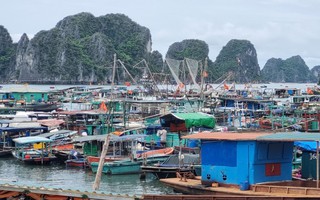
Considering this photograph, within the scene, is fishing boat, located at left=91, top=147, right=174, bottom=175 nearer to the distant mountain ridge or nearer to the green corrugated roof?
the green corrugated roof

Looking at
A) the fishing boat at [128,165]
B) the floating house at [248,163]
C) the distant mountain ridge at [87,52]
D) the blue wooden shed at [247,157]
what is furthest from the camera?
the distant mountain ridge at [87,52]

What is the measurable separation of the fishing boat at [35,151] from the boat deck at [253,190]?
1263 cm

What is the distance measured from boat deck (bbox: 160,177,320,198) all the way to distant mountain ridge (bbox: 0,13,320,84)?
98336mm

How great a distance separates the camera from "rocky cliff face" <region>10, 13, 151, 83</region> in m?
123

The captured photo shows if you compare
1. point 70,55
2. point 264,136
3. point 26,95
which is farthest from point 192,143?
point 70,55

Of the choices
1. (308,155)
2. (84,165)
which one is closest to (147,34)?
(84,165)

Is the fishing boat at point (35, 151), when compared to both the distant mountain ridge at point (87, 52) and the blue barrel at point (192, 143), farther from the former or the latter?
the distant mountain ridge at point (87, 52)

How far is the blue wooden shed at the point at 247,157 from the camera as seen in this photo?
47.9 ft

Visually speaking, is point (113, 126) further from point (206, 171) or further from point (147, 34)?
point (147, 34)

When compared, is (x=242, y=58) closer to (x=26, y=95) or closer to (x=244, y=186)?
(x=26, y=95)

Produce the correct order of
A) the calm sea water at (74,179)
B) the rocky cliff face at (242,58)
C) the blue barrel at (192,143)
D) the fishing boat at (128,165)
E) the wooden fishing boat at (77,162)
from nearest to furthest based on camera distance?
the calm sea water at (74,179)
the fishing boat at (128,165)
the wooden fishing boat at (77,162)
the blue barrel at (192,143)
the rocky cliff face at (242,58)

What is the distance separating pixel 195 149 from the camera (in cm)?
2581

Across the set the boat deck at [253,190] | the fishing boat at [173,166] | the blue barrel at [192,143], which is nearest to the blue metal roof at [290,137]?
the boat deck at [253,190]

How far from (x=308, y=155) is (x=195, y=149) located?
8815mm
